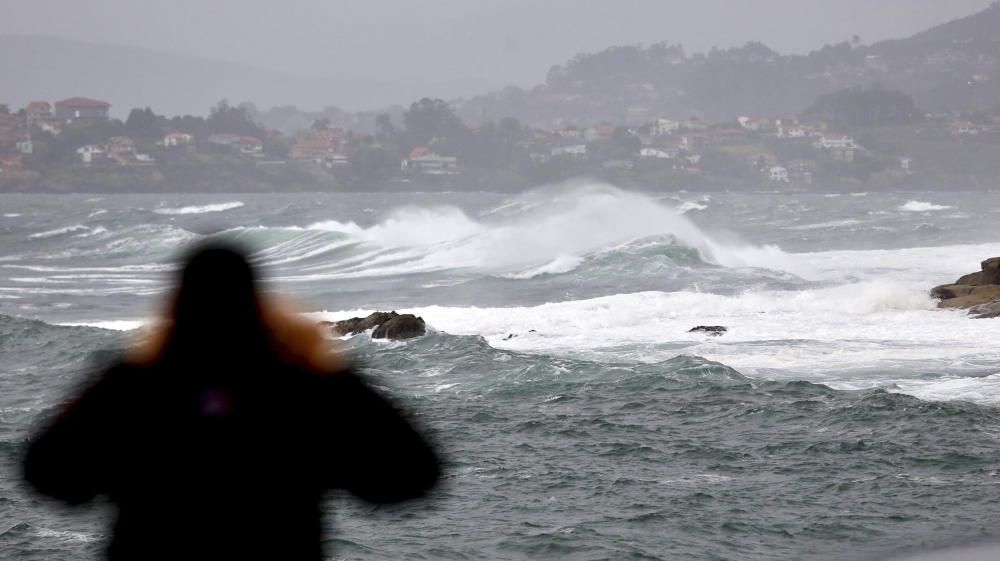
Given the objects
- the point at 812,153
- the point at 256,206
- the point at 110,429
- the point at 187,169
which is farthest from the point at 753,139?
the point at 110,429

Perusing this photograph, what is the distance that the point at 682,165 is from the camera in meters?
180

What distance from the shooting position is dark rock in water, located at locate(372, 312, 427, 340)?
22.7 m

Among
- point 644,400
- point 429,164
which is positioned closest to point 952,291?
point 644,400

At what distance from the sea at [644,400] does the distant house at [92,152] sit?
125778 millimetres

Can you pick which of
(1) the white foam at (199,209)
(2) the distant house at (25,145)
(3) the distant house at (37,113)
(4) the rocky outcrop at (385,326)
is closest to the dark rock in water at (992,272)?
(4) the rocky outcrop at (385,326)

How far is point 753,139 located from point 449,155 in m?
46.9

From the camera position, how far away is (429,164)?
599 feet

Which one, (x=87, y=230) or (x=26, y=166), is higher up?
(x=26, y=166)

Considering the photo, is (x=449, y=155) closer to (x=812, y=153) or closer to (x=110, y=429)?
(x=812, y=153)

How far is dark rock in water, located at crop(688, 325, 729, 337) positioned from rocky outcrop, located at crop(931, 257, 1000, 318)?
488 cm

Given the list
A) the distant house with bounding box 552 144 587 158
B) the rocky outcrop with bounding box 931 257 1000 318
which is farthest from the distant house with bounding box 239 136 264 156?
the rocky outcrop with bounding box 931 257 1000 318

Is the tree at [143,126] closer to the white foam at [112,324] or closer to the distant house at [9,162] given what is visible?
the distant house at [9,162]

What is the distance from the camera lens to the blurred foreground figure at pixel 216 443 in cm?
235

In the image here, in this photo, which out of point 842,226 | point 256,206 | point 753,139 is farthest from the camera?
point 753,139
